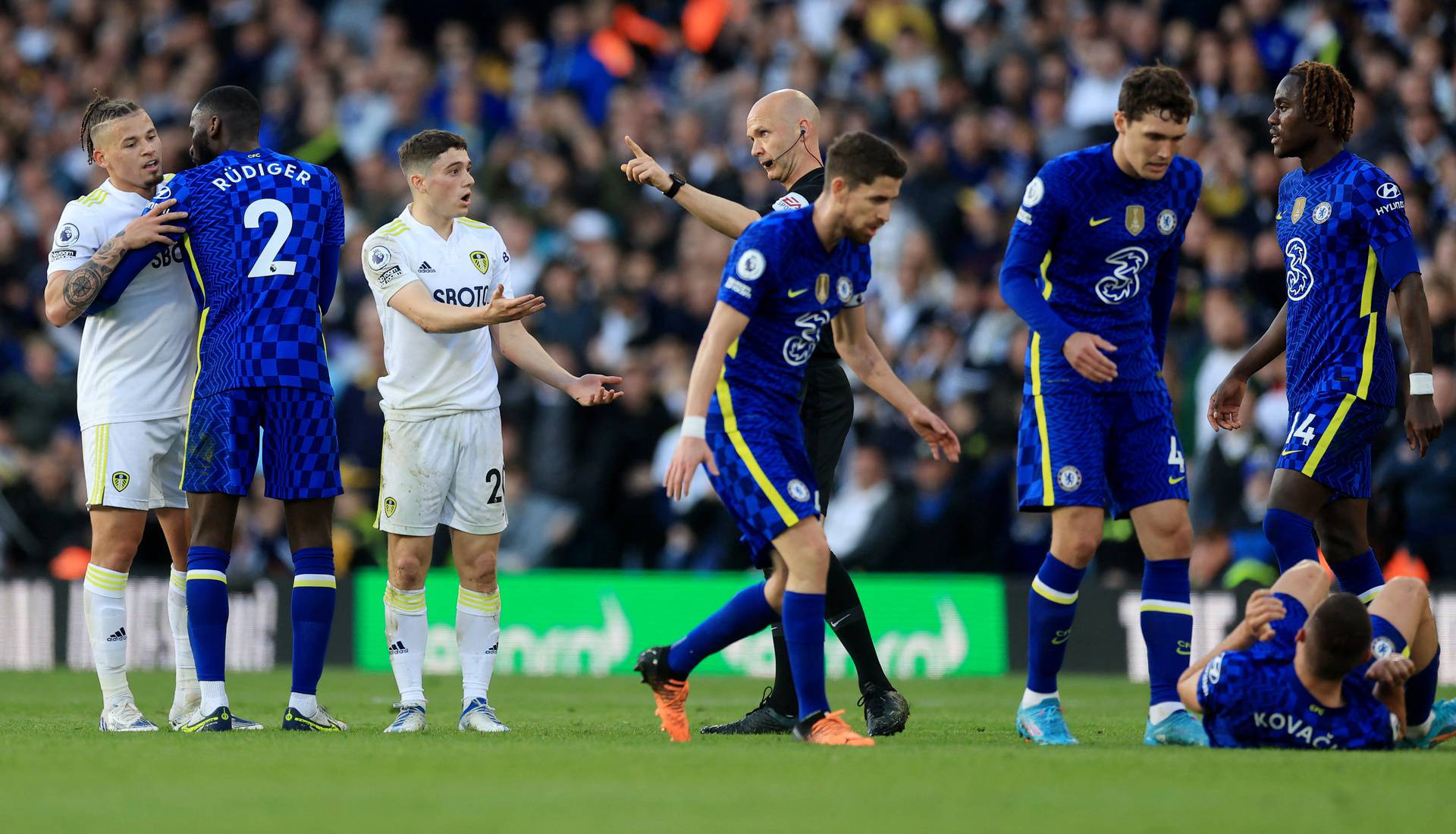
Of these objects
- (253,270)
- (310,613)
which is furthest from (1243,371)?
(253,270)

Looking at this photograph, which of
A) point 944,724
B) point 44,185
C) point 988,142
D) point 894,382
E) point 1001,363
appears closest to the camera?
point 894,382

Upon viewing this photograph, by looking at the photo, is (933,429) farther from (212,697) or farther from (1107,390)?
(212,697)

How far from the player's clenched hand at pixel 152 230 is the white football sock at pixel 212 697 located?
181 centimetres

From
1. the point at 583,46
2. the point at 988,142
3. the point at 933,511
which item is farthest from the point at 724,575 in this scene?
the point at 583,46

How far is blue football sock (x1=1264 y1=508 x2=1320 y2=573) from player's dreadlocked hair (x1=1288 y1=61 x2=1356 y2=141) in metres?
1.58

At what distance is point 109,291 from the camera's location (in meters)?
7.52

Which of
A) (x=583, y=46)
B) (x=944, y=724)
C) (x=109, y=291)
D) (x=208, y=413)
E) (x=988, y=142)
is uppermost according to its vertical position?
(x=583, y=46)

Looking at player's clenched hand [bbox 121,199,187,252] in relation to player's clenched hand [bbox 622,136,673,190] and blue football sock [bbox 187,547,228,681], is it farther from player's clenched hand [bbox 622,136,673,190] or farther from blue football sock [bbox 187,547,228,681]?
player's clenched hand [bbox 622,136,673,190]

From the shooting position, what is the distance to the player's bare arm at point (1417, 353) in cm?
698

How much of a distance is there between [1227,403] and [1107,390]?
135cm

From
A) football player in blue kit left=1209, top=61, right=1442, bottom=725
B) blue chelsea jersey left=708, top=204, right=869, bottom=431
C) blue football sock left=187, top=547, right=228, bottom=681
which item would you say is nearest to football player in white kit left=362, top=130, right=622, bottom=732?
blue football sock left=187, top=547, right=228, bottom=681

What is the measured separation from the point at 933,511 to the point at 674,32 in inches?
318

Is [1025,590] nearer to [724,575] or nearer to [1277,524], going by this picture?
[724,575]

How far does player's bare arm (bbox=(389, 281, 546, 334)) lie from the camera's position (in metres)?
6.94
